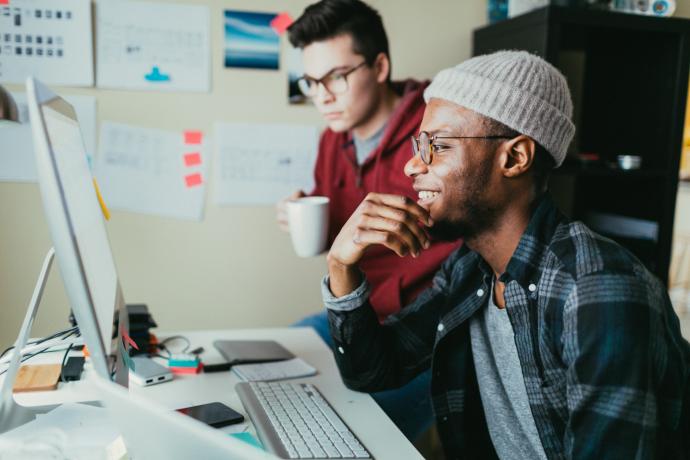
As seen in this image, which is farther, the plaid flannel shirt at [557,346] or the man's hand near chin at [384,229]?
the man's hand near chin at [384,229]

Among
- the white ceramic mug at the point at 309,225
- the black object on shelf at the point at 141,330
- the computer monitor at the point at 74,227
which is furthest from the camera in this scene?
the white ceramic mug at the point at 309,225

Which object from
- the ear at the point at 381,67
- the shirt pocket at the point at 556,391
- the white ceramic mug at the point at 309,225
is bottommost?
the shirt pocket at the point at 556,391

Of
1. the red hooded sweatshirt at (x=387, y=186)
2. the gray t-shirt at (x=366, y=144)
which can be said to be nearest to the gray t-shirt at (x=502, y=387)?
the red hooded sweatshirt at (x=387, y=186)

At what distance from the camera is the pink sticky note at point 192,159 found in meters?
2.09

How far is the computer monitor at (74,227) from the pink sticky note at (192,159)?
1.17 m

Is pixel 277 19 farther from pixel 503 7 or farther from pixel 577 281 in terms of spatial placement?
pixel 577 281

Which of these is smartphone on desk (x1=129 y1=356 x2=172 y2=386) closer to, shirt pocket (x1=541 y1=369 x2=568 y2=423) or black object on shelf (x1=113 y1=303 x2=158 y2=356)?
black object on shelf (x1=113 y1=303 x2=158 y2=356)

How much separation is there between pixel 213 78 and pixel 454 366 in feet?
4.37

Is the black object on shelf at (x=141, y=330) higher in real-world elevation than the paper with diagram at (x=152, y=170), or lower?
lower

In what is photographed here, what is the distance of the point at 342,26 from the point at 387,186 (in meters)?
0.49

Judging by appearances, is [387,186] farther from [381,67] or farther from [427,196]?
[427,196]

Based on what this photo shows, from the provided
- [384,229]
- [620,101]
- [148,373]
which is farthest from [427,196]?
[620,101]

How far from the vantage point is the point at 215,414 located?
40.2 inches

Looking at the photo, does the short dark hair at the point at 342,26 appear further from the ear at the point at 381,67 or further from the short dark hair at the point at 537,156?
the short dark hair at the point at 537,156
